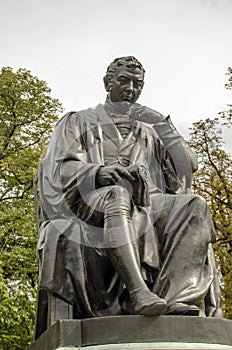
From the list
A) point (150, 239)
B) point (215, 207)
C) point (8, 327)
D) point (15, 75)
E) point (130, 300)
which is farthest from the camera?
point (15, 75)

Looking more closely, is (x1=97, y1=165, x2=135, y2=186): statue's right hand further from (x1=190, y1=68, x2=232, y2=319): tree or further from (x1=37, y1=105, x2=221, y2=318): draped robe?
(x1=190, y1=68, x2=232, y2=319): tree

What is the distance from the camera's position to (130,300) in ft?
15.3

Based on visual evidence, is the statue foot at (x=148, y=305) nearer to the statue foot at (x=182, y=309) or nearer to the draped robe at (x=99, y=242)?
the statue foot at (x=182, y=309)

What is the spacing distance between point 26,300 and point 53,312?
24.1ft

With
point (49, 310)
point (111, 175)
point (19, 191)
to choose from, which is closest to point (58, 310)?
point (49, 310)

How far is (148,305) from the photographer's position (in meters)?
4.36

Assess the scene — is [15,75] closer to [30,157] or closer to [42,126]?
[42,126]

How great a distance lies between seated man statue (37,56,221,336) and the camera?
4805 mm

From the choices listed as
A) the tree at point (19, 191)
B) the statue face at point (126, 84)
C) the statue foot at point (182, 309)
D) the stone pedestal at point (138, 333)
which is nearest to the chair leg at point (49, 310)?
the stone pedestal at point (138, 333)

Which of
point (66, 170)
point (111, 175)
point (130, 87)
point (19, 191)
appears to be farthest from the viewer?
point (19, 191)

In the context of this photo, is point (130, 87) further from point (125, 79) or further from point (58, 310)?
point (58, 310)

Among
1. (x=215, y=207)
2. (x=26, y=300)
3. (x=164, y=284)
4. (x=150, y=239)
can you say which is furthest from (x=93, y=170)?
(x=215, y=207)

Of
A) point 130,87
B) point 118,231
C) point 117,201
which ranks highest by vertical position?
point 130,87

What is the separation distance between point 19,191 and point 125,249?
32.1 ft
